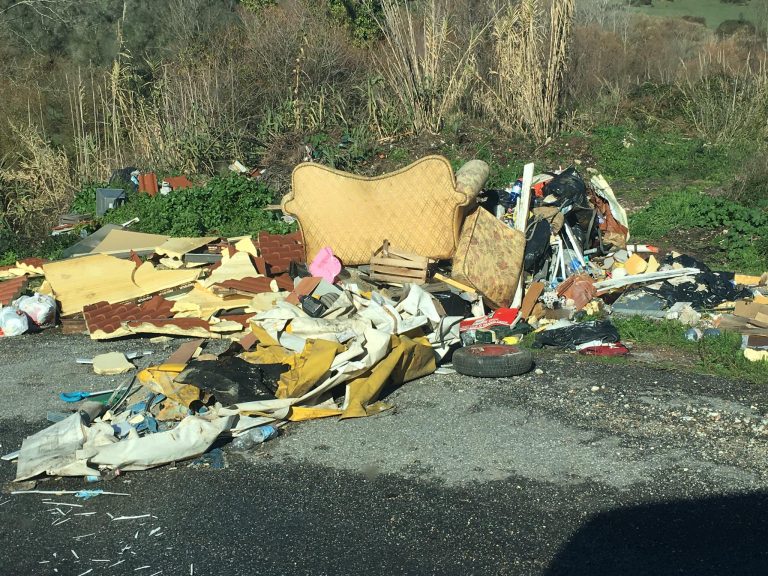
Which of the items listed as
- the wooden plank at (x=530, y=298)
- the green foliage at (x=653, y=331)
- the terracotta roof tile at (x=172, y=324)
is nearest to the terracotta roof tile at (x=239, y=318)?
the terracotta roof tile at (x=172, y=324)

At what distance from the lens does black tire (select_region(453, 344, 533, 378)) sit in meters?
6.66

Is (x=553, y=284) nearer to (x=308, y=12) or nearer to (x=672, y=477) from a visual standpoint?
(x=672, y=477)

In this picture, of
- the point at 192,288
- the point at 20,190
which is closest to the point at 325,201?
the point at 192,288

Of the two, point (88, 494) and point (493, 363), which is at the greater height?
point (88, 494)

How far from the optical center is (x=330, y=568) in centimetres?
420

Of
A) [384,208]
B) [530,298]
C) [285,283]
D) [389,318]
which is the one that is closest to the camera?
[389,318]

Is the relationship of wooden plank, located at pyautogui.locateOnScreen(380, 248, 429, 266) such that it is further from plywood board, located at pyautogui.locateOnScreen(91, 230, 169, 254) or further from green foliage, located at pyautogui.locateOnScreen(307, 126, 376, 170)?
green foliage, located at pyautogui.locateOnScreen(307, 126, 376, 170)

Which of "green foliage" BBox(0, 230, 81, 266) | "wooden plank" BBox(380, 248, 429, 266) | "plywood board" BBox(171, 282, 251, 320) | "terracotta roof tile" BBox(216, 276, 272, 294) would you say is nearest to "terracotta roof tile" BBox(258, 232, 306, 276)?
"terracotta roof tile" BBox(216, 276, 272, 294)

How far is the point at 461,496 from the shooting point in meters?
4.84

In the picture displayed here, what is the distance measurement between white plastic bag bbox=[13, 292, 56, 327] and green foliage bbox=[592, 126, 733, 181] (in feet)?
25.9

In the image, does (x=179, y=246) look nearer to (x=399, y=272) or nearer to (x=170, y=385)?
(x=399, y=272)

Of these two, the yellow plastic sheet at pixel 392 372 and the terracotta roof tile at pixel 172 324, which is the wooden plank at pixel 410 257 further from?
the terracotta roof tile at pixel 172 324

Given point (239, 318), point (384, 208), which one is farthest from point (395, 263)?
point (239, 318)

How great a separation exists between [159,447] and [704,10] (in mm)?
37854
